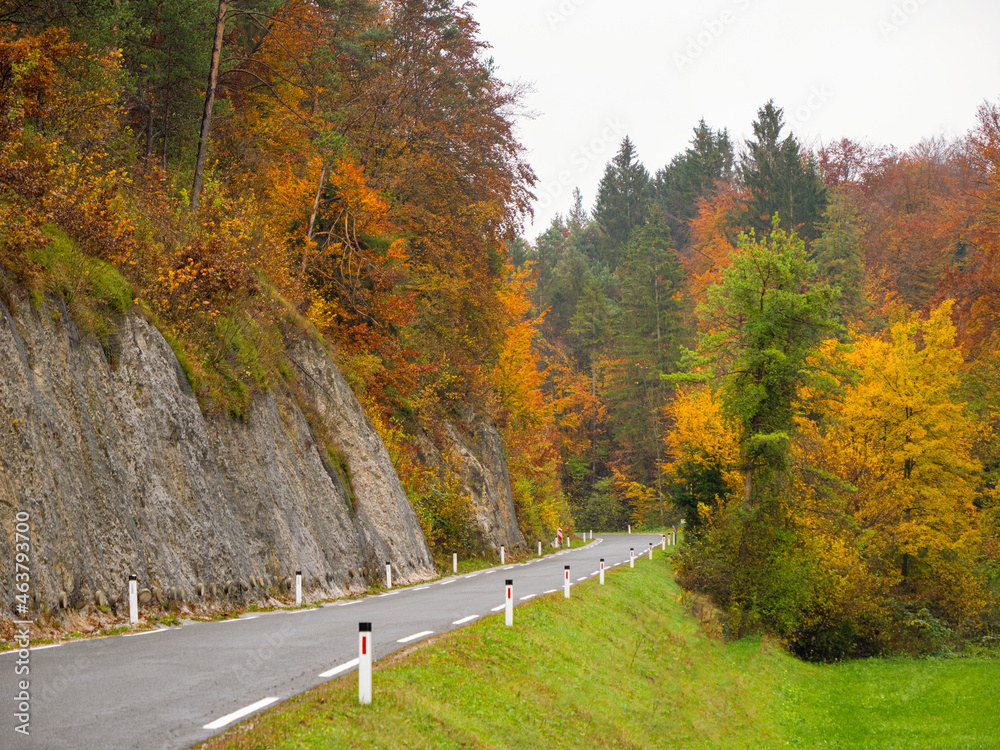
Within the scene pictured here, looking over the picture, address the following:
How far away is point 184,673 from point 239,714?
65.5 inches

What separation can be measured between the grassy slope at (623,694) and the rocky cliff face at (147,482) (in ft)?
15.6

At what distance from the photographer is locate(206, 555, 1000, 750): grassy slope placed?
24.2ft

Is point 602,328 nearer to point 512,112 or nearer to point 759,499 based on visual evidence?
point 512,112

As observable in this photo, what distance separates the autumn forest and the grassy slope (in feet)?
8.69

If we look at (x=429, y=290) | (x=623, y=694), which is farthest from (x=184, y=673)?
(x=429, y=290)

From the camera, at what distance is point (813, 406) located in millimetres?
25078

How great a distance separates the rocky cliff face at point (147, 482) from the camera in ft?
34.6

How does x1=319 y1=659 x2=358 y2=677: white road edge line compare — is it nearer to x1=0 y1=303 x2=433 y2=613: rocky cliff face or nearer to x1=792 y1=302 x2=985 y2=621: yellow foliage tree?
x1=0 y1=303 x2=433 y2=613: rocky cliff face

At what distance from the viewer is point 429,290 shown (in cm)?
3334

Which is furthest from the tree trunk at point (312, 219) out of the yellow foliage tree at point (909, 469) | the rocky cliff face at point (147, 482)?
the yellow foliage tree at point (909, 469)

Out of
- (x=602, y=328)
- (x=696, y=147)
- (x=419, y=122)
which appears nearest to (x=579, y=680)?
(x=419, y=122)

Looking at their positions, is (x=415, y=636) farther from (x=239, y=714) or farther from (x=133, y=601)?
(x=239, y=714)

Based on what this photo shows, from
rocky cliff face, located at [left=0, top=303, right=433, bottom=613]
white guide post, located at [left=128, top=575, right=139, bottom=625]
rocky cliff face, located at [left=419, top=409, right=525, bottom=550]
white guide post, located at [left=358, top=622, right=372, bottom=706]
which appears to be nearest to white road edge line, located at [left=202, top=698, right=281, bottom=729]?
white guide post, located at [left=358, top=622, right=372, bottom=706]

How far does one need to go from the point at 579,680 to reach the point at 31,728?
841cm
